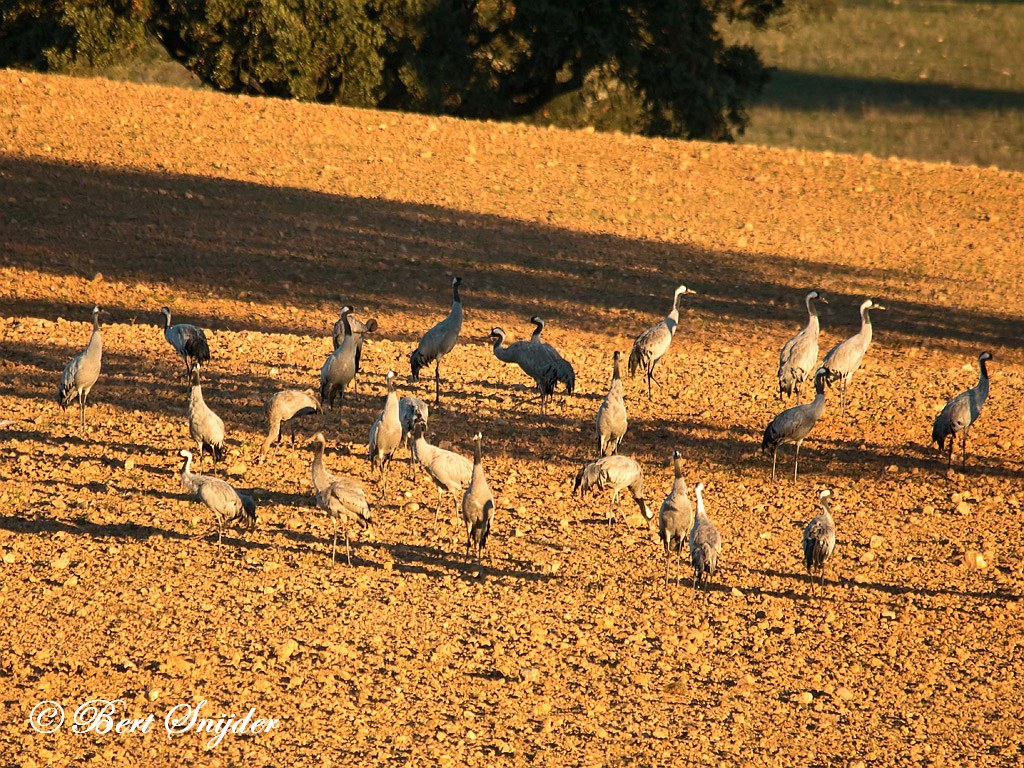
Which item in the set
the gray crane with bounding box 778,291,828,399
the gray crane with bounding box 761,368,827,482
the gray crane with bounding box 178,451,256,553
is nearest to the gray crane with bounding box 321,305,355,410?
the gray crane with bounding box 178,451,256,553

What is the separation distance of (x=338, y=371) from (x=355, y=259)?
9.27 m

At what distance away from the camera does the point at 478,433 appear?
1060 centimetres

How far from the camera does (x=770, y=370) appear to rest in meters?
16.1

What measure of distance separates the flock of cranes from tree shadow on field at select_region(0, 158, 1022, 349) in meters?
4.80

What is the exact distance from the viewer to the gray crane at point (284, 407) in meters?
11.5

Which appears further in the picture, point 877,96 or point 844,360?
point 877,96

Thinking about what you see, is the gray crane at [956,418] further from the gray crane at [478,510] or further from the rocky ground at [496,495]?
the gray crane at [478,510]

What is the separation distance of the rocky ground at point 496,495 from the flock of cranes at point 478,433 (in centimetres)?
28

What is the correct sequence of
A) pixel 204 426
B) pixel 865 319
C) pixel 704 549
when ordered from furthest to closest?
pixel 865 319
pixel 204 426
pixel 704 549

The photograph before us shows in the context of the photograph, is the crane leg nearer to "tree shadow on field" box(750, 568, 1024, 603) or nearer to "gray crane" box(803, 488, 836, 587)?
"tree shadow on field" box(750, 568, 1024, 603)

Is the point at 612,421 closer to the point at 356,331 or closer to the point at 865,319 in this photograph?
the point at 356,331

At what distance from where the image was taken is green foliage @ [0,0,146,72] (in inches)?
1128

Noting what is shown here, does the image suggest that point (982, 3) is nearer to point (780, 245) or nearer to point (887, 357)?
point (780, 245)

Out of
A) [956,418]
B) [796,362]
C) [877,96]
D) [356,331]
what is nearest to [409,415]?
[356,331]
